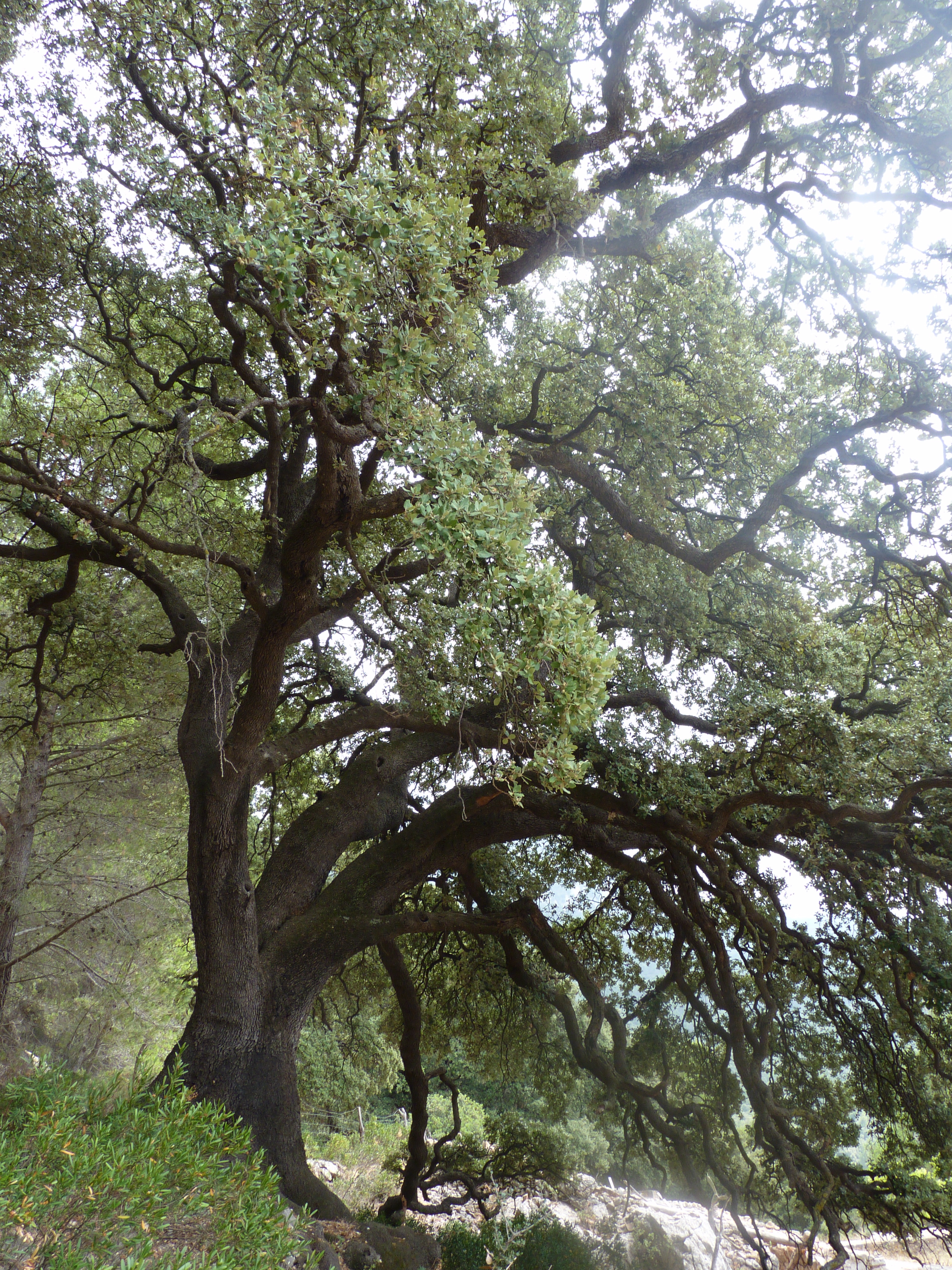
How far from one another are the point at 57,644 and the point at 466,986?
22.8 ft

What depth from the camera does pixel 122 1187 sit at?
9.46 feet

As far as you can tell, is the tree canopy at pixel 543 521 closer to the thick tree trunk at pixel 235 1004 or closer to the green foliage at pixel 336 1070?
the thick tree trunk at pixel 235 1004

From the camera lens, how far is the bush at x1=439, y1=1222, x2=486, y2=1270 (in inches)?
294

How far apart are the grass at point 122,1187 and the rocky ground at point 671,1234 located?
5.09m

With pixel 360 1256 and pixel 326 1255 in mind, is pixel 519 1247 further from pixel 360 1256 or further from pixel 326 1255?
pixel 326 1255

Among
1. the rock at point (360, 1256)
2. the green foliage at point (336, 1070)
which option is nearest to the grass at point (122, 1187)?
the rock at point (360, 1256)

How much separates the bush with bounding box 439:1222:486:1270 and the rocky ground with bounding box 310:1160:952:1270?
94 cm

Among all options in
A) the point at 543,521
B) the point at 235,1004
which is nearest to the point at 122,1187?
the point at 235,1004

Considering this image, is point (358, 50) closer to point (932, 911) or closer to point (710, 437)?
point (710, 437)

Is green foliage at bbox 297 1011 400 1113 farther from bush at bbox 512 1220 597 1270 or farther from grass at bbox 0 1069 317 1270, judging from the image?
grass at bbox 0 1069 317 1270

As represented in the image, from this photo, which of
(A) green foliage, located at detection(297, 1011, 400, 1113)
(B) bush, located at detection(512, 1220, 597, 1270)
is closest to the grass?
(B) bush, located at detection(512, 1220, 597, 1270)

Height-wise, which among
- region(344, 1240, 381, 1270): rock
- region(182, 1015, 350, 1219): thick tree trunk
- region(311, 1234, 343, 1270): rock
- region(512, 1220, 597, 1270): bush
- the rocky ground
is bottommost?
the rocky ground

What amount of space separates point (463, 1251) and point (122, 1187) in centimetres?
659

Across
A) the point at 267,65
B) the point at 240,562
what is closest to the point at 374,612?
the point at 240,562
